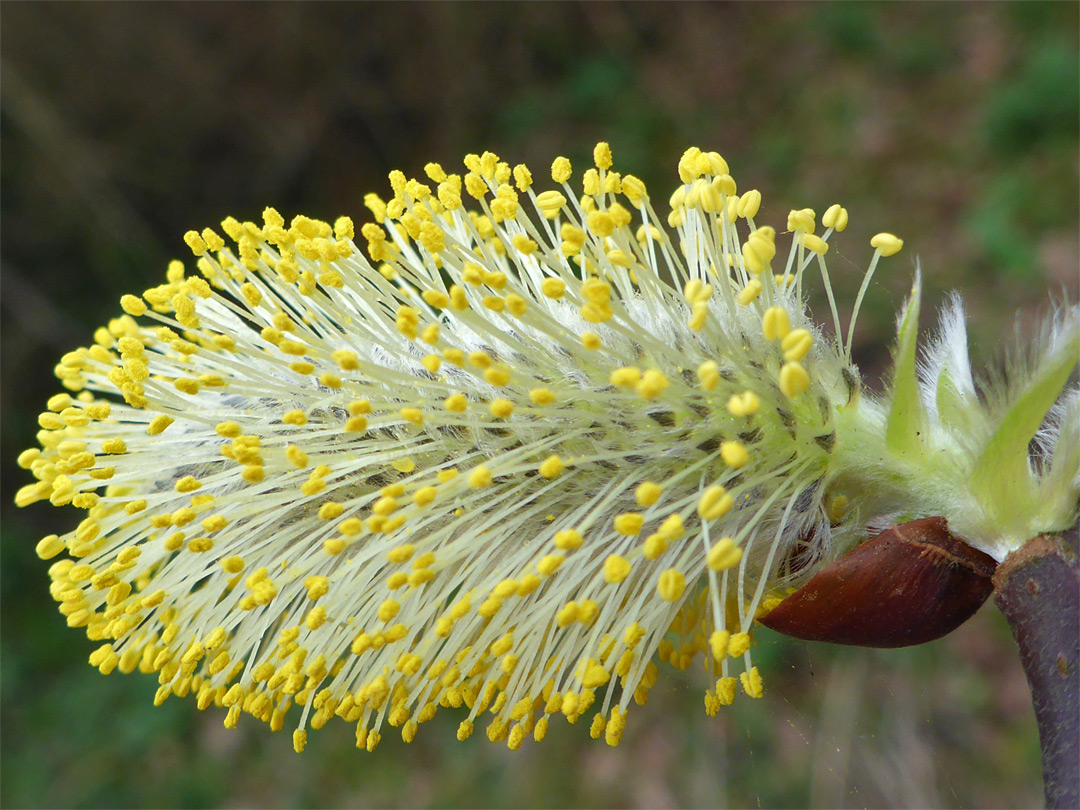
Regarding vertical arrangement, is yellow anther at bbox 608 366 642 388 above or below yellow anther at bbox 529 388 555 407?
above

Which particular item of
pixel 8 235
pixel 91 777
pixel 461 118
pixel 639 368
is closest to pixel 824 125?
pixel 461 118

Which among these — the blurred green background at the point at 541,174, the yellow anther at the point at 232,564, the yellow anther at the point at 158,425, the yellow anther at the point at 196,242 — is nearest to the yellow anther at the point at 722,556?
the yellow anther at the point at 232,564

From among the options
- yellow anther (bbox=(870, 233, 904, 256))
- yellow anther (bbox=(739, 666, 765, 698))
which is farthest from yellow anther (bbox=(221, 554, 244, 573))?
yellow anther (bbox=(870, 233, 904, 256))

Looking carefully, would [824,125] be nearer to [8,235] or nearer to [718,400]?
[718,400]

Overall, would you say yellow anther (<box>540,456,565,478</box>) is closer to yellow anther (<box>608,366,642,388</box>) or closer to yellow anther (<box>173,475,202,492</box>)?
yellow anther (<box>608,366,642,388</box>)

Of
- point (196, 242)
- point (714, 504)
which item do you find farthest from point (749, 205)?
point (196, 242)

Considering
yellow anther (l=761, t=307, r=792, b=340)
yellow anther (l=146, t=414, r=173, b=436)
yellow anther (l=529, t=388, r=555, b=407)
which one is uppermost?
yellow anther (l=761, t=307, r=792, b=340)
